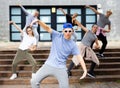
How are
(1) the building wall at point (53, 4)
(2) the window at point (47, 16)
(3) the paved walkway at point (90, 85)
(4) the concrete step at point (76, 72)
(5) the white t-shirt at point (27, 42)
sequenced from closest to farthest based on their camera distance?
1. (3) the paved walkway at point (90, 85)
2. (5) the white t-shirt at point (27, 42)
3. (4) the concrete step at point (76, 72)
4. (1) the building wall at point (53, 4)
5. (2) the window at point (47, 16)

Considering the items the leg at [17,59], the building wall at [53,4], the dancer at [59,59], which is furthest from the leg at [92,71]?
the building wall at [53,4]

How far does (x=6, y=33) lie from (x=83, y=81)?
392 inches

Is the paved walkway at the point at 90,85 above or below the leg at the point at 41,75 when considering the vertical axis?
below

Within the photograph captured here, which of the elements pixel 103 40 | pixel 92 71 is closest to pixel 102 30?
pixel 103 40

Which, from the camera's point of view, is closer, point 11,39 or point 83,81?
point 83,81

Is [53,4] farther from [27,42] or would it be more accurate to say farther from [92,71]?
[27,42]

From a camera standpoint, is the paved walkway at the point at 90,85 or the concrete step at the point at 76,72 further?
the concrete step at the point at 76,72

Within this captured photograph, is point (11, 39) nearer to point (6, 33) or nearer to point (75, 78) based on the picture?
point (6, 33)

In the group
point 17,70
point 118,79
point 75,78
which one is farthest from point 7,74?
point 118,79

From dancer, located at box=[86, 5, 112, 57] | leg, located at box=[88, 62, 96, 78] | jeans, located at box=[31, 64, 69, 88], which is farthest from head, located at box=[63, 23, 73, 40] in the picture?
dancer, located at box=[86, 5, 112, 57]

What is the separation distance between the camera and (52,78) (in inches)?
437

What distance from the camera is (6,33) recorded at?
66.4ft

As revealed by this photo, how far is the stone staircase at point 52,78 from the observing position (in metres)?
11.1

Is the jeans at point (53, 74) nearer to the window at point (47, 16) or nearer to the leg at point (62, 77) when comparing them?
the leg at point (62, 77)
